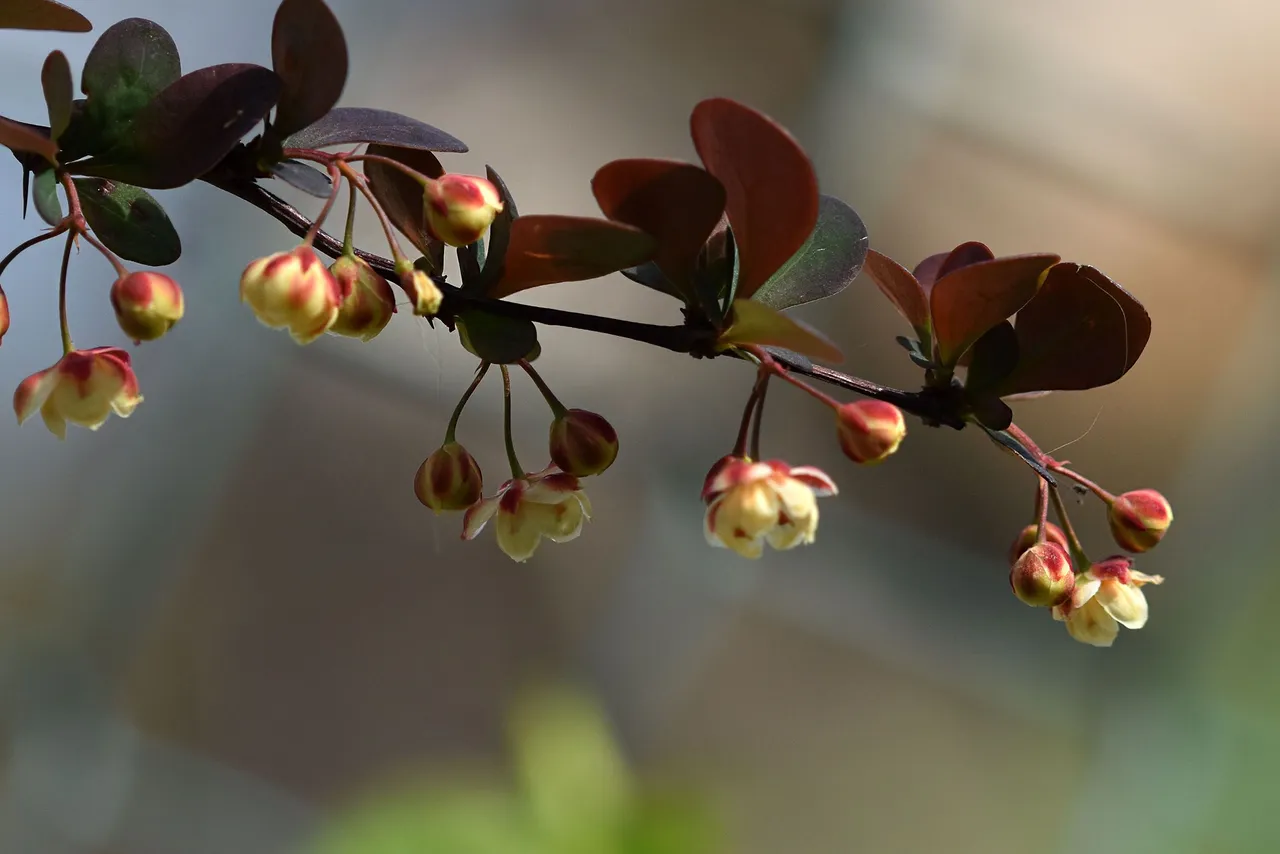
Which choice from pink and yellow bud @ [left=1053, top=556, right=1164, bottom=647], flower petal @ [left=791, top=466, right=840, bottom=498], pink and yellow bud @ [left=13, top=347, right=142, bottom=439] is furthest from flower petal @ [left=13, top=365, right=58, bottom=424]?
pink and yellow bud @ [left=1053, top=556, right=1164, bottom=647]

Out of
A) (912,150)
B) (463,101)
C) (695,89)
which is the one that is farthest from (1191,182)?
(463,101)

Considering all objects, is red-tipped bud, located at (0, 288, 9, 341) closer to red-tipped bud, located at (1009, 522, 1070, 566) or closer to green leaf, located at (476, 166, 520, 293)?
green leaf, located at (476, 166, 520, 293)

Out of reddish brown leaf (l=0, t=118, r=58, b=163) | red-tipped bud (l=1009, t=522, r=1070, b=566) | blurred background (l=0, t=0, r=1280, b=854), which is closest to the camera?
reddish brown leaf (l=0, t=118, r=58, b=163)

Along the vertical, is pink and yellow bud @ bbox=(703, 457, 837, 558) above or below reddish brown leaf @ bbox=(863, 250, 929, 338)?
below

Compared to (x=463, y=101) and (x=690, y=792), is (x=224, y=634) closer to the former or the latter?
(x=690, y=792)

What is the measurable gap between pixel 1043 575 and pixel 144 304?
0.26 metres

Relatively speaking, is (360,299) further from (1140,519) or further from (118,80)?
(1140,519)

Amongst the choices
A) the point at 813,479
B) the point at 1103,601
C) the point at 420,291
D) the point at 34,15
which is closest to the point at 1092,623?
the point at 1103,601

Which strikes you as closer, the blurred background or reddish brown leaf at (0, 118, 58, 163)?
reddish brown leaf at (0, 118, 58, 163)

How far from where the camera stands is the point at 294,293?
23 cm

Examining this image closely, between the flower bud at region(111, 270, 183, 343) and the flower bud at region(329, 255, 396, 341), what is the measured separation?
4cm

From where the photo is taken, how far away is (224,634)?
1.42 metres

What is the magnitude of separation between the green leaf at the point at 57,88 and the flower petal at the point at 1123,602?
1.05ft

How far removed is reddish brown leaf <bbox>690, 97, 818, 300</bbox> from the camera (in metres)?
0.22
